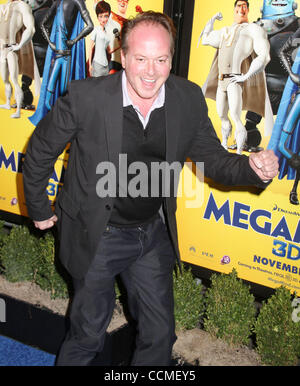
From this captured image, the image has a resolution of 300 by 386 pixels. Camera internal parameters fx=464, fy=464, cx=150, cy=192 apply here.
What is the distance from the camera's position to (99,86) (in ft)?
9.43

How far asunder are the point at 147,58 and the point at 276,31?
1469 mm

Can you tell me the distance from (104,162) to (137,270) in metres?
0.80

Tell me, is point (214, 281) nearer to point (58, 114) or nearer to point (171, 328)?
point (171, 328)

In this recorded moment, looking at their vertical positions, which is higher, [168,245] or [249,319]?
[168,245]

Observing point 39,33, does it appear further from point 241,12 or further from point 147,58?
point 147,58

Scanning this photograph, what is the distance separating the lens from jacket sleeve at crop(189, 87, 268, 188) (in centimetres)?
302

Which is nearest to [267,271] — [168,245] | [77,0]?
[168,245]

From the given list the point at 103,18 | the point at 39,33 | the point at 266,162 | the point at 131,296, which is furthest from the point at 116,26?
the point at 131,296

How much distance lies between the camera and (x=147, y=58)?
2.71m

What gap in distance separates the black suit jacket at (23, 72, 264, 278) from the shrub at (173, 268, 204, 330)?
0.91 meters

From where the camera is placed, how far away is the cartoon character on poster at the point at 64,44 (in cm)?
454

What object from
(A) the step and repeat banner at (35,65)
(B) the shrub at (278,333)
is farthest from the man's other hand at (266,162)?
(A) the step and repeat banner at (35,65)

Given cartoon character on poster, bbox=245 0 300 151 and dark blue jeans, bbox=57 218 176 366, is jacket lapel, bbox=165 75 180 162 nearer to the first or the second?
dark blue jeans, bbox=57 218 176 366
